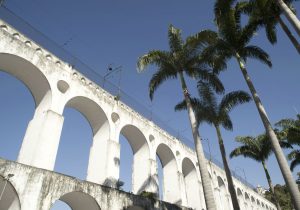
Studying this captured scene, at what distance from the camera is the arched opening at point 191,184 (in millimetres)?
28859

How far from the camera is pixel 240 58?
1565 cm

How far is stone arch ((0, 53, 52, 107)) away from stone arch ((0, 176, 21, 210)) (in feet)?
20.5

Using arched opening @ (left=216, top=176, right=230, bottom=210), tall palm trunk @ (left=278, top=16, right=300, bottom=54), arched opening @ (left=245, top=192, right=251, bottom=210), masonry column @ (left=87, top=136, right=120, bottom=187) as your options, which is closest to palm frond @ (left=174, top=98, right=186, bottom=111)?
masonry column @ (left=87, top=136, right=120, bottom=187)

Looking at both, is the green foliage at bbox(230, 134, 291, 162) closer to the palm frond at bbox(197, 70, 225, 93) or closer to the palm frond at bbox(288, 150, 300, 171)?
the palm frond at bbox(288, 150, 300, 171)

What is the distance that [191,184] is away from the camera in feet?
100

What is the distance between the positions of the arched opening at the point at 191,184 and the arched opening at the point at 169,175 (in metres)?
3.14

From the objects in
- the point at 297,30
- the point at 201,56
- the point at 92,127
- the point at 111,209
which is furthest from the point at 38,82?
the point at 297,30

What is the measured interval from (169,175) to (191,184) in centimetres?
549

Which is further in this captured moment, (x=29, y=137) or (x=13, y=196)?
(x=29, y=137)

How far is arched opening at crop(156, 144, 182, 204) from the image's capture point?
992 inches

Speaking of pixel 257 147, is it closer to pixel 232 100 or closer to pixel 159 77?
pixel 232 100

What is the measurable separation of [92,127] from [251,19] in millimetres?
14448

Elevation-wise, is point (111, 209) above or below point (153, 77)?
below

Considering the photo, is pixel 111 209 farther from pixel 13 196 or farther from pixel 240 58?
pixel 240 58
